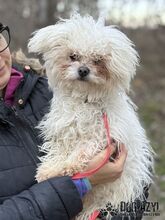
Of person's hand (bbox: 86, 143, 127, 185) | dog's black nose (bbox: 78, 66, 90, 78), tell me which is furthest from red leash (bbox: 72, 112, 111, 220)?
dog's black nose (bbox: 78, 66, 90, 78)

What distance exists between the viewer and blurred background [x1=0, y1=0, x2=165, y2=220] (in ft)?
24.8

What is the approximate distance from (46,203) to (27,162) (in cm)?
31

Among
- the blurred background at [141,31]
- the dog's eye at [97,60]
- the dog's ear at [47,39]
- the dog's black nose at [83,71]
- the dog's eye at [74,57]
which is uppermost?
the dog's ear at [47,39]

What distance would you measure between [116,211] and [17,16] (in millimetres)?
5724

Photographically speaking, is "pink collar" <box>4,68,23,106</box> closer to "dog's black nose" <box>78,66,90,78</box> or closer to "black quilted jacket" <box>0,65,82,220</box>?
"black quilted jacket" <box>0,65,82,220</box>

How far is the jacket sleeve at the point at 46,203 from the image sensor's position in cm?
241

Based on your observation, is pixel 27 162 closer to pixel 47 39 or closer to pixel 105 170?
pixel 105 170

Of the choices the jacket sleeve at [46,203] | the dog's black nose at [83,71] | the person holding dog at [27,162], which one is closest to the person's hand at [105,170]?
the person holding dog at [27,162]

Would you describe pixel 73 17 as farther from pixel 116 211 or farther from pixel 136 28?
pixel 136 28

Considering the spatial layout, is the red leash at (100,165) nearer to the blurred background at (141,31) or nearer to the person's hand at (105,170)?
the person's hand at (105,170)

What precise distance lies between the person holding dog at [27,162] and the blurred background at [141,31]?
2.89 metres

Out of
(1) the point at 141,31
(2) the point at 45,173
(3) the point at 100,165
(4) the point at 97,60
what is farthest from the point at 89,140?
(1) the point at 141,31

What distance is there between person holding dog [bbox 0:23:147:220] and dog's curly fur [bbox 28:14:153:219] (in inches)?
3.2

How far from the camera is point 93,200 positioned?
2771 mm
